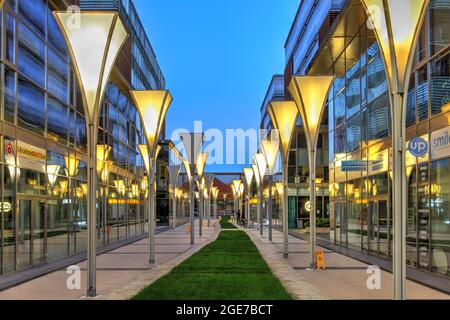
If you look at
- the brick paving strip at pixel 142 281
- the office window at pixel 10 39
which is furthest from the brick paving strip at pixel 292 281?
the office window at pixel 10 39

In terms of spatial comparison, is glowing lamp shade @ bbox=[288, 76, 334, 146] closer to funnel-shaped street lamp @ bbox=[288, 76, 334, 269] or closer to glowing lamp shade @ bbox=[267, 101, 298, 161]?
funnel-shaped street lamp @ bbox=[288, 76, 334, 269]

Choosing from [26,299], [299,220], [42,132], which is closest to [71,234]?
[42,132]

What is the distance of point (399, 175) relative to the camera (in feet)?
33.6

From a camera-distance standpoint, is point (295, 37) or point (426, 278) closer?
point (426, 278)

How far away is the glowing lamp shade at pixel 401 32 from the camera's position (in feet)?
34.2

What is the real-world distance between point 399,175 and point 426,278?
7.48m

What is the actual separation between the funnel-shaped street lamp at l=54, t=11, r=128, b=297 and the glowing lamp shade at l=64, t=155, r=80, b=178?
11086 mm

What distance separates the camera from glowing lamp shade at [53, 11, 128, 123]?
13273 millimetres

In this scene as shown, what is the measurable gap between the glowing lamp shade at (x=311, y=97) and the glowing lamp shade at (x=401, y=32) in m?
9.11

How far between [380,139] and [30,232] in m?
13.3

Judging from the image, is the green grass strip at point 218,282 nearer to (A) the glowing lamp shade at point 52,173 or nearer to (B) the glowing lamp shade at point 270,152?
(A) the glowing lamp shade at point 52,173

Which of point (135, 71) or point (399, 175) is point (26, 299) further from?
point (135, 71)

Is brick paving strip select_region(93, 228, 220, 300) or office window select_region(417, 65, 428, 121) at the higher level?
office window select_region(417, 65, 428, 121)

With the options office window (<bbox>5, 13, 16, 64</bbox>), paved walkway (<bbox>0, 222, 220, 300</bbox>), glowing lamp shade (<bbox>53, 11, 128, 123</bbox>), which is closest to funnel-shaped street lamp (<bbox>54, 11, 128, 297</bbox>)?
glowing lamp shade (<bbox>53, 11, 128, 123</bbox>)
